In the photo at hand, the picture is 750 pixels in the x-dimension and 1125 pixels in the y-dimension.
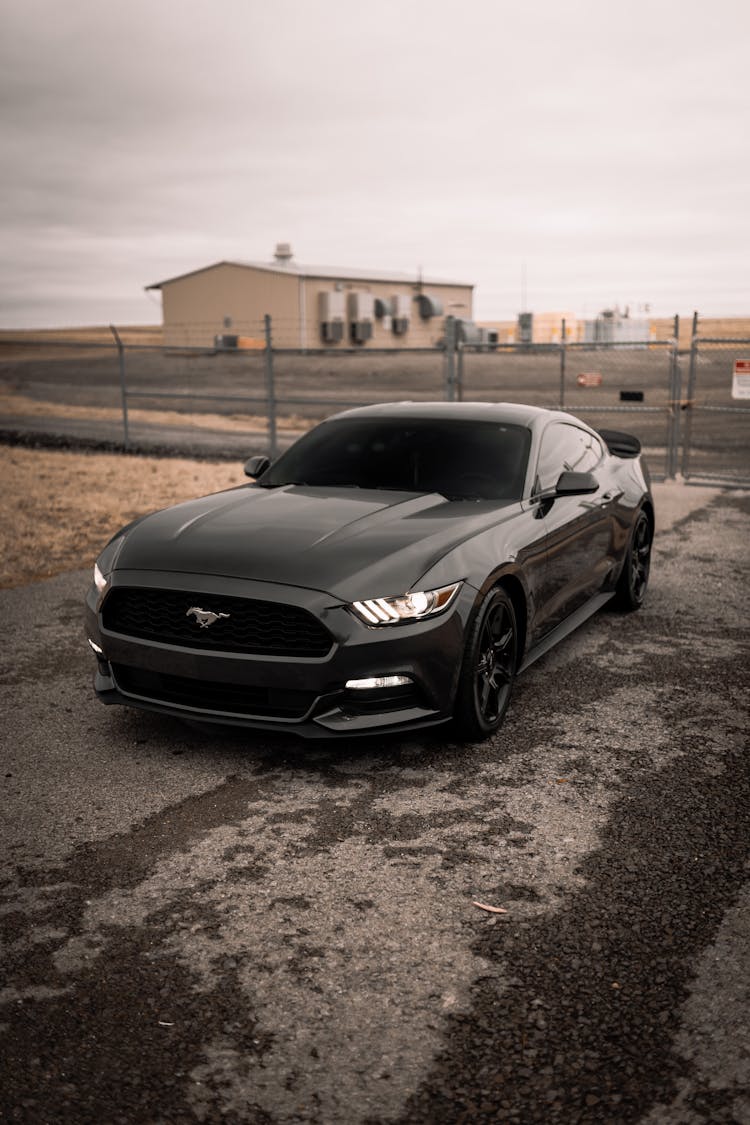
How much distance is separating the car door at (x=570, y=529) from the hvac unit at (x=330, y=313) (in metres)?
42.2

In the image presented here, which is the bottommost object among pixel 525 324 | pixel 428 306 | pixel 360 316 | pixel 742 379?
pixel 742 379

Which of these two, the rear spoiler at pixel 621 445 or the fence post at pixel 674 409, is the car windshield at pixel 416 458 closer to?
the rear spoiler at pixel 621 445

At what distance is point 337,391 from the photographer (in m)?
34.2

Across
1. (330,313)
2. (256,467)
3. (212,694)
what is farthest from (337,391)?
(212,694)

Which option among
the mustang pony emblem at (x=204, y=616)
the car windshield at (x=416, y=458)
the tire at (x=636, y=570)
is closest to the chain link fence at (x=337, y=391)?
the tire at (x=636, y=570)

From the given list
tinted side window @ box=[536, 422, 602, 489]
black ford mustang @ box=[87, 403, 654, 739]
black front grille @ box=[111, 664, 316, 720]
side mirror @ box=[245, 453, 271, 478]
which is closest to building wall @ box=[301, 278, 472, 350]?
tinted side window @ box=[536, 422, 602, 489]

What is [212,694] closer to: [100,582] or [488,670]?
[100,582]

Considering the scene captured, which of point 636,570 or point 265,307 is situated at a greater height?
point 265,307

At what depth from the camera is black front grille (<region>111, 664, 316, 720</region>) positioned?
4266mm

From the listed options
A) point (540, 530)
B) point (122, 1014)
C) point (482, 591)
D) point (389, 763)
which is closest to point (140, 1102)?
point (122, 1014)

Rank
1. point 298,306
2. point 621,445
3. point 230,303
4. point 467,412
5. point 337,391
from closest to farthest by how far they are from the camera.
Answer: point 467,412
point 621,445
point 337,391
point 298,306
point 230,303

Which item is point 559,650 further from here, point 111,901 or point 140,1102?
point 140,1102

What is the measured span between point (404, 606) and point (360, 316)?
1839 inches

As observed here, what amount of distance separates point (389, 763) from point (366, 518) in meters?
1.14
